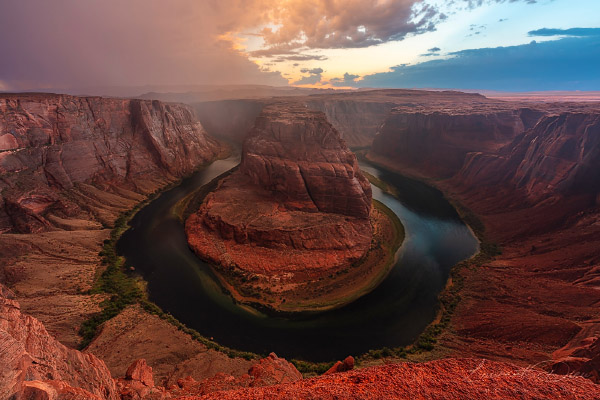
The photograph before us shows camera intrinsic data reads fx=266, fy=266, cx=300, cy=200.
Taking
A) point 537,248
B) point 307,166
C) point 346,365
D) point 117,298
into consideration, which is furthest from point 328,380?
point 537,248

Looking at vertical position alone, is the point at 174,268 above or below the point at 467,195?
below

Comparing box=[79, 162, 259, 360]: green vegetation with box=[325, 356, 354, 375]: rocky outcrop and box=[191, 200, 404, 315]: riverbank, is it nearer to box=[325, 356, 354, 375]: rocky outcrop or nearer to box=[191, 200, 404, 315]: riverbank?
box=[191, 200, 404, 315]: riverbank

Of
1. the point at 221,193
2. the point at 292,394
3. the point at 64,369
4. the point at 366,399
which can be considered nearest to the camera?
the point at 366,399

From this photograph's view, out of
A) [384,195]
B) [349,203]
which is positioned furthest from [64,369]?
[384,195]

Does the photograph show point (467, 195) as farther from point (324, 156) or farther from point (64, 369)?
point (64, 369)

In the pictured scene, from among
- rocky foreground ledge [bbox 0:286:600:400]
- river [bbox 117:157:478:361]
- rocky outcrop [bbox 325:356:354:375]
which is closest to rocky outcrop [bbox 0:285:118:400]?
rocky foreground ledge [bbox 0:286:600:400]

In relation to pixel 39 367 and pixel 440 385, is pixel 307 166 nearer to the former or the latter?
pixel 440 385

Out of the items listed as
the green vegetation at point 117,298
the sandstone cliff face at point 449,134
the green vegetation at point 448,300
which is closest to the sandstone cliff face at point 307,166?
the green vegetation at point 448,300
